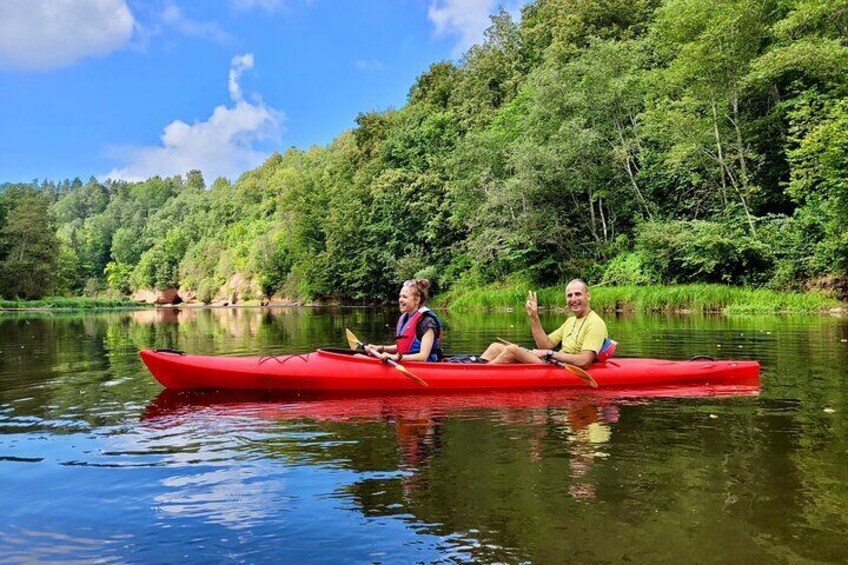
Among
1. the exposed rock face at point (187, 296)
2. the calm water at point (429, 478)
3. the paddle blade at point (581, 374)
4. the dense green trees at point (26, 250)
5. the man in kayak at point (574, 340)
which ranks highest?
the dense green trees at point (26, 250)

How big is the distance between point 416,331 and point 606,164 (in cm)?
2125

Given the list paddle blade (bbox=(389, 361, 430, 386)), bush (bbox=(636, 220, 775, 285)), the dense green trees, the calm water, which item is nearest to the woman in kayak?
paddle blade (bbox=(389, 361, 430, 386))

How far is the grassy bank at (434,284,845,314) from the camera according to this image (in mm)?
18750

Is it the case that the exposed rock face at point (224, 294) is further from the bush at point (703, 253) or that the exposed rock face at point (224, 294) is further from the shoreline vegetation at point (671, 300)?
the bush at point (703, 253)

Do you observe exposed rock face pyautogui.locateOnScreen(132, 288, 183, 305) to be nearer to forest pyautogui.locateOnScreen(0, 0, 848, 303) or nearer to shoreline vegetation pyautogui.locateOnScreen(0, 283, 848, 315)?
forest pyautogui.locateOnScreen(0, 0, 848, 303)

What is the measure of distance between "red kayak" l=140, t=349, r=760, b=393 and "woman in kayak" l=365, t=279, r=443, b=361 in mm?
207

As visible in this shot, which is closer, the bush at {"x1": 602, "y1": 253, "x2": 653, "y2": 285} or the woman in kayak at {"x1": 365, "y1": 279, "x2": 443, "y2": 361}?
the woman in kayak at {"x1": 365, "y1": 279, "x2": 443, "y2": 361}

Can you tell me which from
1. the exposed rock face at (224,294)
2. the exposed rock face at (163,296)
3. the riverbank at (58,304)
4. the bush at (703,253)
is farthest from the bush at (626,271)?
the exposed rock face at (163,296)

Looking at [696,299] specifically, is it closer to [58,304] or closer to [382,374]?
[382,374]

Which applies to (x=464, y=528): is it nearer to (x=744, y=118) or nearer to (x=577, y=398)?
(x=577, y=398)

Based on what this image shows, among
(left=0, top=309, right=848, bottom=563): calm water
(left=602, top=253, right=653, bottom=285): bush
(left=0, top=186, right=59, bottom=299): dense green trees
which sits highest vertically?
(left=0, top=186, right=59, bottom=299): dense green trees

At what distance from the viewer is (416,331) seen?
7527 mm

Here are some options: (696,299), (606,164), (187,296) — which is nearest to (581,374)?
(696,299)

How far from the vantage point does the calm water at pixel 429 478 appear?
3072mm
